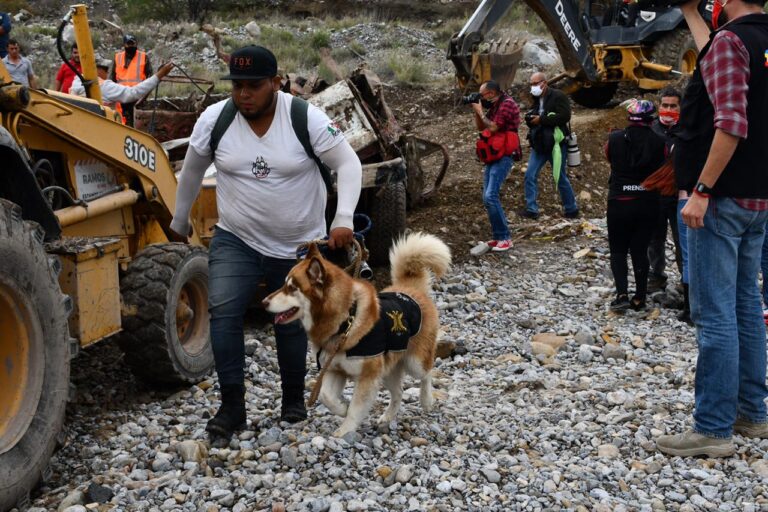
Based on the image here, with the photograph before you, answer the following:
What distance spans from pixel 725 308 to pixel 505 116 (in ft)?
20.6

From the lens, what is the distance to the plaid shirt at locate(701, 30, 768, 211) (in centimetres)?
437

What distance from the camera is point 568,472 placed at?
482cm

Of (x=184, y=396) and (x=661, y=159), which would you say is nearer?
(x=184, y=396)

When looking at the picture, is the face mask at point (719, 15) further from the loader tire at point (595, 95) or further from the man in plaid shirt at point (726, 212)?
the loader tire at point (595, 95)

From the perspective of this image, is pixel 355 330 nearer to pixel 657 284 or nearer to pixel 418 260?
pixel 418 260

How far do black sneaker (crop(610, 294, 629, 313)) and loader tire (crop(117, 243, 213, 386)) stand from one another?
161 inches

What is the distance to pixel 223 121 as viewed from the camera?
4867 mm

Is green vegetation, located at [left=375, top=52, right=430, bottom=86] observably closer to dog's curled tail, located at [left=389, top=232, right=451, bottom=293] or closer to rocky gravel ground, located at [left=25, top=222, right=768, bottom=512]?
rocky gravel ground, located at [left=25, top=222, right=768, bottom=512]

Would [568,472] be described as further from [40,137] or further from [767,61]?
[40,137]

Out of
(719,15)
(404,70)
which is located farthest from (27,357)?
(404,70)

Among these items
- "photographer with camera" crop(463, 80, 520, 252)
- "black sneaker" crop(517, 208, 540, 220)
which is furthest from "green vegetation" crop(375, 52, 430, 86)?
"photographer with camera" crop(463, 80, 520, 252)

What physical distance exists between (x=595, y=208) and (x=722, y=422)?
28.4 ft

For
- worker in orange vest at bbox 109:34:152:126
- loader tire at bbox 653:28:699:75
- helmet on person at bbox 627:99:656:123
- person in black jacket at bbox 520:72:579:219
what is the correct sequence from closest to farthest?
helmet on person at bbox 627:99:656:123 → worker in orange vest at bbox 109:34:152:126 → person in black jacket at bbox 520:72:579:219 → loader tire at bbox 653:28:699:75

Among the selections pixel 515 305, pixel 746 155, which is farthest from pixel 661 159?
pixel 746 155
